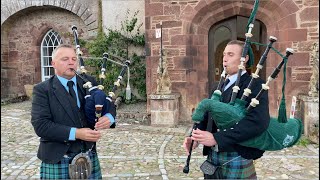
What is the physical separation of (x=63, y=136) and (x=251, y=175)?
59.6 inches

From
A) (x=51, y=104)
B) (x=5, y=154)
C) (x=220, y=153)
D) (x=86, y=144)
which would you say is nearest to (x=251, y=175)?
Answer: (x=220, y=153)

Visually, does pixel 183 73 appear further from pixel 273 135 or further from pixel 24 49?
pixel 24 49

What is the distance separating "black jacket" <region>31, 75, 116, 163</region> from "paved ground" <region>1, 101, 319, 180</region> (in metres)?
1.91

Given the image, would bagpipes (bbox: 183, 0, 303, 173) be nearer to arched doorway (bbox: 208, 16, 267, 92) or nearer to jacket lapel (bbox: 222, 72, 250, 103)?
jacket lapel (bbox: 222, 72, 250, 103)

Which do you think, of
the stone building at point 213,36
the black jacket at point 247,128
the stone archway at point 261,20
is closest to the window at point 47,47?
the stone building at point 213,36

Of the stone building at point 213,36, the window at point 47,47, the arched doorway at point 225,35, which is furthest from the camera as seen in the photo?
the window at point 47,47

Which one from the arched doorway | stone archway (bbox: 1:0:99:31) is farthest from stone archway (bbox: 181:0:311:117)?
stone archway (bbox: 1:0:99:31)

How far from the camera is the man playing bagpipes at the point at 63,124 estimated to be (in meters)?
2.38

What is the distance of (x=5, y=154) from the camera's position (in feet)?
17.7

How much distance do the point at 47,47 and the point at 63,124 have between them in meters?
11.6

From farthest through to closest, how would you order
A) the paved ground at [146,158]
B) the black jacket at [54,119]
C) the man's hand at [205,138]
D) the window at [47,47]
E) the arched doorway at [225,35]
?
the window at [47,47]
the arched doorway at [225,35]
the paved ground at [146,158]
the black jacket at [54,119]
the man's hand at [205,138]

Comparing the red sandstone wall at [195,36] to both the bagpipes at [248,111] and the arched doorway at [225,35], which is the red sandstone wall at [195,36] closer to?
the arched doorway at [225,35]

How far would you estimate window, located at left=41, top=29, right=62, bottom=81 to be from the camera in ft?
42.3

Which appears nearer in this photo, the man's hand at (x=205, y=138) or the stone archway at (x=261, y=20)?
the man's hand at (x=205, y=138)
